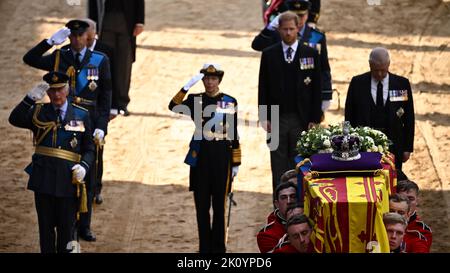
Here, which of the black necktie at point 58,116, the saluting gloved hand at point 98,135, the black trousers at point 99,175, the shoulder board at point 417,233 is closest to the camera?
the shoulder board at point 417,233

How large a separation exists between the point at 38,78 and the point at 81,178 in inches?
293

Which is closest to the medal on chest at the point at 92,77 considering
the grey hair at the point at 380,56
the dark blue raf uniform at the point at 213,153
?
the dark blue raf uniform at the point at 213,153

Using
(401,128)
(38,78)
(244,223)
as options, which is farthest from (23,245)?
(38,78)

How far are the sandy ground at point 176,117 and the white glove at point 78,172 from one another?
64.9 inches

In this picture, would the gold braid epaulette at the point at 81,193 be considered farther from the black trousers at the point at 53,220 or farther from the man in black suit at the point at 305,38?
the man in black suit at the point at 305,38

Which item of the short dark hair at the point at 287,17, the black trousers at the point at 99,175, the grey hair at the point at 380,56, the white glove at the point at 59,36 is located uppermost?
the short dark hair at the point at 287,17

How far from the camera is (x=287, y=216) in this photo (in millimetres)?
13109

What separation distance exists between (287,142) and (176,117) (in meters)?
4.27

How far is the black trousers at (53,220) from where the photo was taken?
49.2 ft

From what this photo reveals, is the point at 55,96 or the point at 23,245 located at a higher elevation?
the point at 55,96

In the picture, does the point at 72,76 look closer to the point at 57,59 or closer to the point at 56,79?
the point at 57,59

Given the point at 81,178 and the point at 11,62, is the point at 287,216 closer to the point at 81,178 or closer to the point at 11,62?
the point at 81,178

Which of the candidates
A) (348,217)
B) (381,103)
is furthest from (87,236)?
(348,217)

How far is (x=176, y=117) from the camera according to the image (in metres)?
20.8
